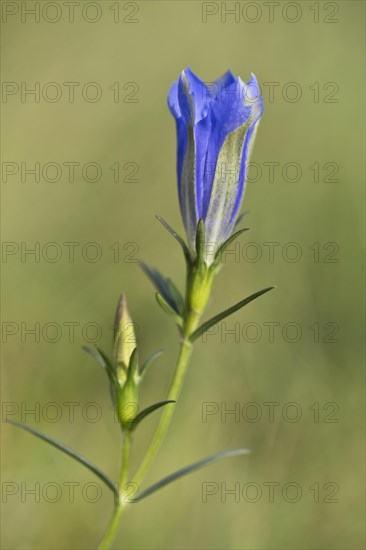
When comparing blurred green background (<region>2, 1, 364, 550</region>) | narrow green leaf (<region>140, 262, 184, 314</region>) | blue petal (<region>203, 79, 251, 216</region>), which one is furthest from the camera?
blurred green background (<region>2, 1, 364, 550</region>)

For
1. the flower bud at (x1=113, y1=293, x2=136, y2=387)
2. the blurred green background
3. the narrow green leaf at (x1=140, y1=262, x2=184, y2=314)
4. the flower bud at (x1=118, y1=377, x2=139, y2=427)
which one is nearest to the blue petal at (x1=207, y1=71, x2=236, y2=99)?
the narrow green leaf at (x1=140, y1=262, x2=184, y2=314)

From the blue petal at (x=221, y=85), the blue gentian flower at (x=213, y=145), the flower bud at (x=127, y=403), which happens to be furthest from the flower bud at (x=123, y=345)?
the blue petal at (x=221, y=85)

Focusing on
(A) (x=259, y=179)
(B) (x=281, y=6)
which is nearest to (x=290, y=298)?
(A) (x=259, y=179)

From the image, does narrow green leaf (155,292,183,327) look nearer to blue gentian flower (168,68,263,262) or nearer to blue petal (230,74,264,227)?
blue gentian flower (168,68,263,262)

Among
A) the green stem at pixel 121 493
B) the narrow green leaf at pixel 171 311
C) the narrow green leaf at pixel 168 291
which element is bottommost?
the green stem at pixel 121 493

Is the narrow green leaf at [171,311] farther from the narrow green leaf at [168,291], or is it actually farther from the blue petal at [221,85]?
the blue petal at [221,85]

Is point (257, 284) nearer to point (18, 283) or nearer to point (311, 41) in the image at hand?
point (18, 283)
